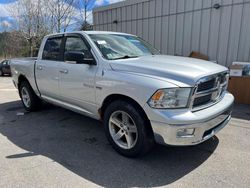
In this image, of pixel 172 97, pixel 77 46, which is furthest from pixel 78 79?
pixel 172 97

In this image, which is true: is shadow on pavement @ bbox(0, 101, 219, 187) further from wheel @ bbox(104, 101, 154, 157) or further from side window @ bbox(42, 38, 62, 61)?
side window @ bbox(42, 38, 62, 61)

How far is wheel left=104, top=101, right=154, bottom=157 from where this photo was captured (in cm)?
307

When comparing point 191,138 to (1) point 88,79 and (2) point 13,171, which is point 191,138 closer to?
(1) point 88,79

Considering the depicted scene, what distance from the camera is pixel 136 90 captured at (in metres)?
2.98

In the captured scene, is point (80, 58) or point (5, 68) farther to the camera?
point (5, 68)

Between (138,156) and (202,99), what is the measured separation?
119cm

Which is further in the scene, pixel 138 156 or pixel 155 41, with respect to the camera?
pixel 155 41

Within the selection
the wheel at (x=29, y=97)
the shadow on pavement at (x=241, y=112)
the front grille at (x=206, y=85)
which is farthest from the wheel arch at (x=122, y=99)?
the shadow on pavement at (x=241, y=112)

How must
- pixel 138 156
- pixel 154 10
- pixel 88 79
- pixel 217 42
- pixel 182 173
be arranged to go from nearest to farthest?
pixel 182 173, pixel 138 156, pixel 88 79, pixel 217 42, pixel 154 10

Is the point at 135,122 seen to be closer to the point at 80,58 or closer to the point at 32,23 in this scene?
the point at 80,58

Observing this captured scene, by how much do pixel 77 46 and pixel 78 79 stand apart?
2.20 ft

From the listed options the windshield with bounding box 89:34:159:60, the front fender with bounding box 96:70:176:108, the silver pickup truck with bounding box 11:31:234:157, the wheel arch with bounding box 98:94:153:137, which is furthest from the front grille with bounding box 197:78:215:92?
the windshield with bounding box 89:34:159:60

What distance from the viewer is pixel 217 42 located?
7.26 metres

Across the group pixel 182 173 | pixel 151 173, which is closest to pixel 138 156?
pixel 151 173
